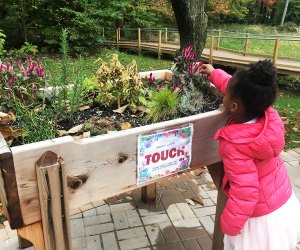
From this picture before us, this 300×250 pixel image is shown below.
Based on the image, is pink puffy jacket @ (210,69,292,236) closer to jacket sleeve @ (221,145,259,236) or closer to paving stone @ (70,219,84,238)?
jacket sleeve @ (221,145,259,236)

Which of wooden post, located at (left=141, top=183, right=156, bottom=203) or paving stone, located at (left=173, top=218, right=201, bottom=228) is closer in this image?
paving stone, located at (left=173, top=218, right=201, bottom=228)

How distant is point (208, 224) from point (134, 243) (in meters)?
0.72

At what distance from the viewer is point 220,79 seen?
2074mm

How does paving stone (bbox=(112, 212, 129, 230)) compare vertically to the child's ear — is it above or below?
below

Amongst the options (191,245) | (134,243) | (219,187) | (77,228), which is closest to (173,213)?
(191,245)

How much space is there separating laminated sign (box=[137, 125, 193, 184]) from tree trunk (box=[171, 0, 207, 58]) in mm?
2905

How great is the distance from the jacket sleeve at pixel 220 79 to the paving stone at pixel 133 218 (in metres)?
1.52

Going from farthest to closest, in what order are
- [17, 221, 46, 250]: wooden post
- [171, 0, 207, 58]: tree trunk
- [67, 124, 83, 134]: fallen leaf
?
[171, 0, 207, 58]: tree trunk < [67, 124, 83, 134]: fallen leaf < [17, 221, 46, 250]: wooden post

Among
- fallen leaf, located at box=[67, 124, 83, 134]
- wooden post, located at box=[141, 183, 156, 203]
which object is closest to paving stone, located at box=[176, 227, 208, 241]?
wooden post, located at box=[141, 183, 156, 203]

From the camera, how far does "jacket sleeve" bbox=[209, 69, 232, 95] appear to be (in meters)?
2.05

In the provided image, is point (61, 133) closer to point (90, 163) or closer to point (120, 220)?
point (90, 163)

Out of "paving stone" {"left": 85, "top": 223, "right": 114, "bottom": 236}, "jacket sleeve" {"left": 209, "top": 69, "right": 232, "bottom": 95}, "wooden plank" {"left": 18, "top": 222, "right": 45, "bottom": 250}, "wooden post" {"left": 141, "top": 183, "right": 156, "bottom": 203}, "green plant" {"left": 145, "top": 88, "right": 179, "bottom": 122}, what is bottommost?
"paving stone" {"left": 85, "top": 223, "right": 114, "bottom": 236}

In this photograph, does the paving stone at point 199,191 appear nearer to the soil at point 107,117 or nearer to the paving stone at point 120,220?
the paving stone at point 120,220

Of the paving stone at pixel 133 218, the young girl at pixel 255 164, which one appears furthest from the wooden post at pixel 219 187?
the paving stone at pixel 133 218
